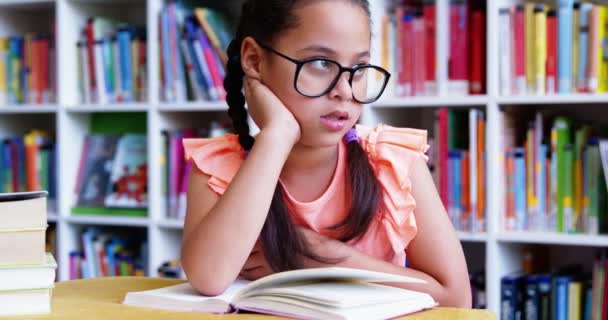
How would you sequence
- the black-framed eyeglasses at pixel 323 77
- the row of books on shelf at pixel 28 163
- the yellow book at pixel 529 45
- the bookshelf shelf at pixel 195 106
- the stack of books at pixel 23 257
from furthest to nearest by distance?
the row of books on shelf at pixel 28 163
the bookshelf shelf at pixel 195 106
the yellow book at pixel 529 45
the black-framed eyeglasses at pixel 323 77
the stack of books at pixel 23 257

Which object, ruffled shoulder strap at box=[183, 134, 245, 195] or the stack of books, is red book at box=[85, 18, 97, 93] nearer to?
ruffled shoulder strap at box=[183, 134, 245, 195]

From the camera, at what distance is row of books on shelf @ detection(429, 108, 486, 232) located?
2432 millimetres

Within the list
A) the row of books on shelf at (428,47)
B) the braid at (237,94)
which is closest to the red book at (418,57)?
the row of books on shelf at (428,47)

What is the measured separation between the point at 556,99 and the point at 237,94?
3.75ft

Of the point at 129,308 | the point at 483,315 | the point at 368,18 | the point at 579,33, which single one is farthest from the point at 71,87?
the point at 483,315

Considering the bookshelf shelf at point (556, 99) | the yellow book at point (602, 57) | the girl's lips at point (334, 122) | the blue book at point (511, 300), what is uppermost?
the yellow book at point (602, 57)

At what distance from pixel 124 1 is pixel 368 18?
2.02m

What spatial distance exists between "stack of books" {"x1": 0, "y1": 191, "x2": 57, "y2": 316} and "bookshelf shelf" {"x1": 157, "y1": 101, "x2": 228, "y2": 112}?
1.73 m

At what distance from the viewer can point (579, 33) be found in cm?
233

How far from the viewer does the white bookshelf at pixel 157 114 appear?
7.84 feet

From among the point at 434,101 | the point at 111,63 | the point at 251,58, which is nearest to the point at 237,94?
the point at 251,58

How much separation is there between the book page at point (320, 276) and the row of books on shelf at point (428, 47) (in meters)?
1.54

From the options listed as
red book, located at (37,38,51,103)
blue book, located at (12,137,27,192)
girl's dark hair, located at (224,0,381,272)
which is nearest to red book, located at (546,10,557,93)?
girl's dark hair, located at (224,0,381,272)

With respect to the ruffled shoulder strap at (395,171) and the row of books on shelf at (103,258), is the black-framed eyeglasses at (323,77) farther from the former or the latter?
the row of books on shelf at (103,258)
